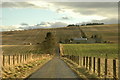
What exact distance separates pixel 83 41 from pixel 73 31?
27.6ft

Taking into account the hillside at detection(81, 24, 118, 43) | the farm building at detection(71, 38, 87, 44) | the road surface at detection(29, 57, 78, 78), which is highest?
the hillside at detection(81, 24, 118, 43)

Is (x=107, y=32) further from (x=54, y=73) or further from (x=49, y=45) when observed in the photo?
(x=54, y=73)

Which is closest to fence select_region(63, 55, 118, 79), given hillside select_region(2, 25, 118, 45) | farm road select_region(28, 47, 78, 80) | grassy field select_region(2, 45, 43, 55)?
farm road select_region(28, 47, 78, 80)

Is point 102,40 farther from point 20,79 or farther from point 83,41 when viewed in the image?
point 20,79

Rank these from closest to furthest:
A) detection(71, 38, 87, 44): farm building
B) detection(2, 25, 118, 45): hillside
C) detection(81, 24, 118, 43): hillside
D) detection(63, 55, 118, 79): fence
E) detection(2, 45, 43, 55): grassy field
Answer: detection(63, 55, 118, 79): fence → detection(2, 45, 43, 55): grassy field → detection(81, 24, 118, 43): hillside → detection(2, 25, 118, 45): hillside → detection(71, 38, 87, 44): farm building

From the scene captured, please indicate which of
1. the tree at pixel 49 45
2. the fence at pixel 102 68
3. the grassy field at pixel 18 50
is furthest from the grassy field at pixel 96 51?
the fence at pixel 102 68

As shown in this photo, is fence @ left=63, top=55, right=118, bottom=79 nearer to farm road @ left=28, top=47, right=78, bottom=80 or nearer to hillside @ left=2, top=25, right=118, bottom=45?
farm road @ left=28, top=47, right=78, bottom=80

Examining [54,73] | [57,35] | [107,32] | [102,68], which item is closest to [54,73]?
[54,73]

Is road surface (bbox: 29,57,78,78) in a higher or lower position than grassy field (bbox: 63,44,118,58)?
higher

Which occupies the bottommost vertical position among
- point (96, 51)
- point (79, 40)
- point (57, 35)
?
point (96, 51)

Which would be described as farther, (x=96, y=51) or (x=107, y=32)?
(x=107, y=32)

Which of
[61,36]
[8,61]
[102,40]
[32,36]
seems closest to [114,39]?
[102,40]

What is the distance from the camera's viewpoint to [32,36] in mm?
162750

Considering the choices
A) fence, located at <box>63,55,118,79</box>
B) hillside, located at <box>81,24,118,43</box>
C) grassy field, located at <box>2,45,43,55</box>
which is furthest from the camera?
hillside, located at <box>81,24,118,43</box>
